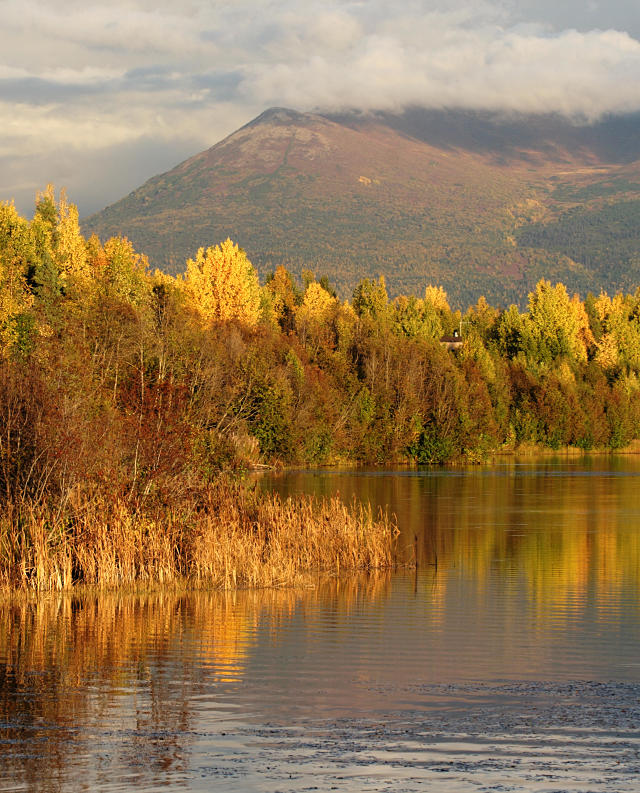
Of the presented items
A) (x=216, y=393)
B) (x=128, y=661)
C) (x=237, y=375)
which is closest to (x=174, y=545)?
(x=128, y=661)

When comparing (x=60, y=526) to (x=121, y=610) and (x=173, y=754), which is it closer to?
(x=121, y=610)

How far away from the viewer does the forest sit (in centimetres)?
2341

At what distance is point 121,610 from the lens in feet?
69.0

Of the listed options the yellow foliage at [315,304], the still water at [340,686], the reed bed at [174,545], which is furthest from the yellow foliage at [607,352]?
the reed bed at [174,545]

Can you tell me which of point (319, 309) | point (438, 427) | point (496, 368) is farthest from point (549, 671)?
point (319, 309)

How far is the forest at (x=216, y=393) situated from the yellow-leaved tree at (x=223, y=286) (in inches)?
6.2

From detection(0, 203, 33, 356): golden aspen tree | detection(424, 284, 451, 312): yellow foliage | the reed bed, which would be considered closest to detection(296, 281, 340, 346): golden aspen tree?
detection(0, 203, 33, 356): golden aspen tree

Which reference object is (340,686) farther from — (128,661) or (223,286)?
(223,286)

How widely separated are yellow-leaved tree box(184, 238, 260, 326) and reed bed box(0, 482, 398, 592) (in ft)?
204

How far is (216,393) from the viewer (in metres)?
57.1

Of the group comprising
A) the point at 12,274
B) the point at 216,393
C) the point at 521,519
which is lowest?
the point at 521,519

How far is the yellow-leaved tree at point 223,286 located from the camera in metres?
89.6

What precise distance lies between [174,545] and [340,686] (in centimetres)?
889

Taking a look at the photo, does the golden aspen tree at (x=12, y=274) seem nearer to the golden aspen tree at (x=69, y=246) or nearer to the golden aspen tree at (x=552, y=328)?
the golden aspen tree at (x=69, y=246)
